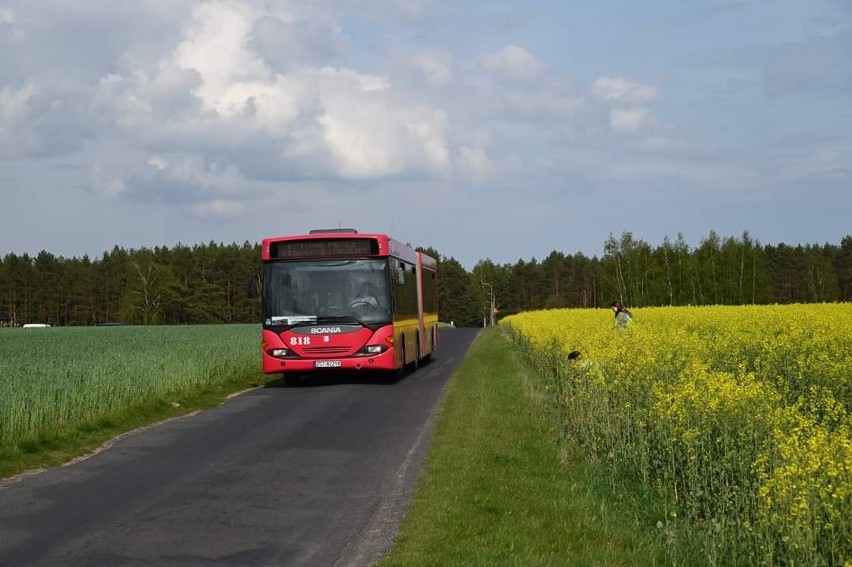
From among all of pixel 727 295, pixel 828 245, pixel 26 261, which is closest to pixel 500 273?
pixel 828 245

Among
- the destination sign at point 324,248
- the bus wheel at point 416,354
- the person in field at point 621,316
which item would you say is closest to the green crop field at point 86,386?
the destination sign at point 324,248

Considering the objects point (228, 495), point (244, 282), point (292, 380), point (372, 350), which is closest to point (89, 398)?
point (228, 495)

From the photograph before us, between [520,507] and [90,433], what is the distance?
8397 millimetres

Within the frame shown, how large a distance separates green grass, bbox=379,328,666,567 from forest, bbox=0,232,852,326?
85.3m

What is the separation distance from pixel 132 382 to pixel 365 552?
1236 centimetres

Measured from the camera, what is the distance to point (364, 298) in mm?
23062

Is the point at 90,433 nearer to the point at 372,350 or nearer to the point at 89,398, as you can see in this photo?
Result: the point at 89,398

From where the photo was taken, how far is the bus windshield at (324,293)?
22.9 metres

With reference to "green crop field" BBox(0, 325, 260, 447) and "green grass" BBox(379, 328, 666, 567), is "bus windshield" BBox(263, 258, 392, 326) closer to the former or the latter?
"green crop field" BBox(0, 325, 260, 447)

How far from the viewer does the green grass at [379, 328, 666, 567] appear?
7348 millimetres

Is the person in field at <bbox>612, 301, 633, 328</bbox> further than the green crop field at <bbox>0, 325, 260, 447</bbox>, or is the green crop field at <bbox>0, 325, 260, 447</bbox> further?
the person in field at <bbox>612, 301, 633, 328</bbox>

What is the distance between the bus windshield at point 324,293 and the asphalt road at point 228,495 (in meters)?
5.78

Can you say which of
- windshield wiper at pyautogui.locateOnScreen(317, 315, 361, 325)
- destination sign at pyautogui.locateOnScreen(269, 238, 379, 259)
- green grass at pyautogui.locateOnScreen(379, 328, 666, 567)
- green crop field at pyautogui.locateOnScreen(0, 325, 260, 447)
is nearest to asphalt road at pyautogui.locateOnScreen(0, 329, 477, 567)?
green grass at pyautogui.locateOnScreen(379, 328, 666, 567)

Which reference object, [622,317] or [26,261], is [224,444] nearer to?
[622,317]
